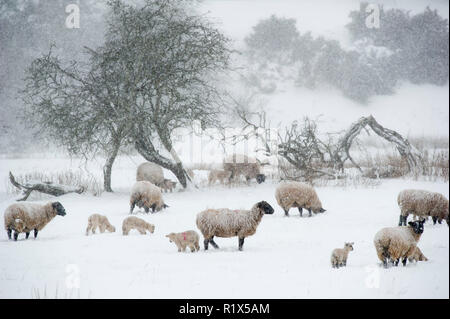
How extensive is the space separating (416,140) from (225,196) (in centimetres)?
723

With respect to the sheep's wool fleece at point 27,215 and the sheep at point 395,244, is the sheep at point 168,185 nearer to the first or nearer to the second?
the sheep's wool fleece at point 27,215

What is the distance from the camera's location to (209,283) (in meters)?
5.07

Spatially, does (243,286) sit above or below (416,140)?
below

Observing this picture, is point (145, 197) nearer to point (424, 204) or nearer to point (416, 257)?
point (424, 204)

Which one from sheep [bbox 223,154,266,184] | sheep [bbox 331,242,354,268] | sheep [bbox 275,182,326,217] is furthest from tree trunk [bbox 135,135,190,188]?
sheep [bbox 331,242,354,268]

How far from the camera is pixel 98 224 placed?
305 inches

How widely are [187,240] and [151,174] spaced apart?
6277mm

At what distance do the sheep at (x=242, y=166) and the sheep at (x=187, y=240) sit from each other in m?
6.49

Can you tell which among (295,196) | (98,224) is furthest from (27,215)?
(295,196)

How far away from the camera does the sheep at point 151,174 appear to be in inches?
481

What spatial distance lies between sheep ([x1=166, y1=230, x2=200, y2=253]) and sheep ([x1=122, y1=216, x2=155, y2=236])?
55.1 inches

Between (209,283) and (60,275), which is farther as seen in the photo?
(60,275)
